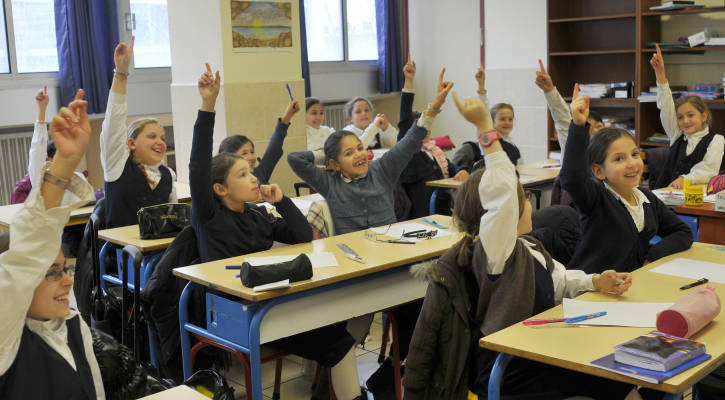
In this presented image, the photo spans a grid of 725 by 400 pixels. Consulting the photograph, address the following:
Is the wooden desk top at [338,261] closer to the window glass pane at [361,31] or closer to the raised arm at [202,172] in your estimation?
the raised arm at [202,172]

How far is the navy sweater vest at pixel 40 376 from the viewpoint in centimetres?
158

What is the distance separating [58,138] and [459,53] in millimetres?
7615

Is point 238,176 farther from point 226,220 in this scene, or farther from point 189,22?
point 189,22

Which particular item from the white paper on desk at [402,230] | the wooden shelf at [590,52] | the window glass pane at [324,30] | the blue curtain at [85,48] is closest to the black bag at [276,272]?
the white paper on desk at [402,230]

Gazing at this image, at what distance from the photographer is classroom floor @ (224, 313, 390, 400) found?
336 centimetres

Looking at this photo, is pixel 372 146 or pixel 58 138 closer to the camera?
pixel 58 138

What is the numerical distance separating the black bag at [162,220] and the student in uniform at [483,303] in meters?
1.62

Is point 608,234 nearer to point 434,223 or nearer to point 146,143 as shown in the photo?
point 434,223

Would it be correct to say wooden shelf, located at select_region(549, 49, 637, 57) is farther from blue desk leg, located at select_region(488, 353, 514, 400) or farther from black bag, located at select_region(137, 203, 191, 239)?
blue desk leg, located at select_region(488, 353, 514, 400)

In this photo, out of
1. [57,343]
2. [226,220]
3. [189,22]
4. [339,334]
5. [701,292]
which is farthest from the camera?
[189,22]

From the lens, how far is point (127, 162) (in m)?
3.78

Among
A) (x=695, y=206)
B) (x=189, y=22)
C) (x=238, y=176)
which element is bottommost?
(x=695, y=206)

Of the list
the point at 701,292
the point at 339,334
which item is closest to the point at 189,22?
the point at 339,334

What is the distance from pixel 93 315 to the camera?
348cm
